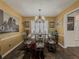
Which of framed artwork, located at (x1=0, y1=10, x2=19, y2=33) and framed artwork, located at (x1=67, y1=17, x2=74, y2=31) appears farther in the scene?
framed artwork, located at (x1=67, y1=17, x2=74, y2=31)

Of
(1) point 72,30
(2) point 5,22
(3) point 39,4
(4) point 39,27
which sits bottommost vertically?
(1) point 72,30

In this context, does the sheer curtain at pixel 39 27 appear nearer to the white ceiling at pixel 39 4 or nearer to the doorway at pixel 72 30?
the doorway at pixel 72 30

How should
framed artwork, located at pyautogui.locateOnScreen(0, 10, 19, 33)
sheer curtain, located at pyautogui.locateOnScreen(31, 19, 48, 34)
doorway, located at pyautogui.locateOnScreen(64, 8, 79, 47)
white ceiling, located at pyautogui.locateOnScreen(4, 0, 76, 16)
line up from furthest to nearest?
sheer curtain, located at pyautogui.locateOnScreen(31, 19, 48, 34) → doorway, located at pyautogui.locateOnScreen(64, 8, 79, 47) → white ceiling, located at pyautogui.locateOnScreen(4, 0, 76, 16) → framed artwork, located at pyautogui.locateOnScreen(0, 10, 19, 33)

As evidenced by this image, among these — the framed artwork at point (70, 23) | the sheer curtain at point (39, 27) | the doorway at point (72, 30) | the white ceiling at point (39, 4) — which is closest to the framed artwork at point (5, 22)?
the white ceiling at point (39, 4)

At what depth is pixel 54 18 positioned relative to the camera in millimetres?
10188

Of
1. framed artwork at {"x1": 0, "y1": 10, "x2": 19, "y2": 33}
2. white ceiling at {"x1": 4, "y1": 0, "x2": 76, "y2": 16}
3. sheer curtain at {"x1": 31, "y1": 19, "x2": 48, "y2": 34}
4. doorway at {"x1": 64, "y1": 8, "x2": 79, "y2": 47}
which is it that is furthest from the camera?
sheer curtain at {"x1": 31, "y1": 19, "x2": 48, "y2": 34}

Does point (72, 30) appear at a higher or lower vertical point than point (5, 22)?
lower

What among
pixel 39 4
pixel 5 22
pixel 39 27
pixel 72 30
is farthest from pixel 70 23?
A: pixel 5 22

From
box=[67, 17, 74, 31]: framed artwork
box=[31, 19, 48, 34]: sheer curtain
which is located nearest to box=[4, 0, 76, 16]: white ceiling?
box=[67, 17, 74, 31]: framed artwork

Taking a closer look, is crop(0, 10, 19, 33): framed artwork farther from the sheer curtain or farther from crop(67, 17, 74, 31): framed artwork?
the sheer curtain

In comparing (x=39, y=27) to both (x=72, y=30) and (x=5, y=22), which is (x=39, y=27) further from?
(x=5, y=22)

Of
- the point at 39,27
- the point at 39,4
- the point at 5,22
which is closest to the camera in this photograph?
the point at 5,22

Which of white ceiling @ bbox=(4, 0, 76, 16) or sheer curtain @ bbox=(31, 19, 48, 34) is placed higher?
white ceiling @ bbox=(4, 0, 76, 16)

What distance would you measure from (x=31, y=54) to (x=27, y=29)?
19.2 feet
